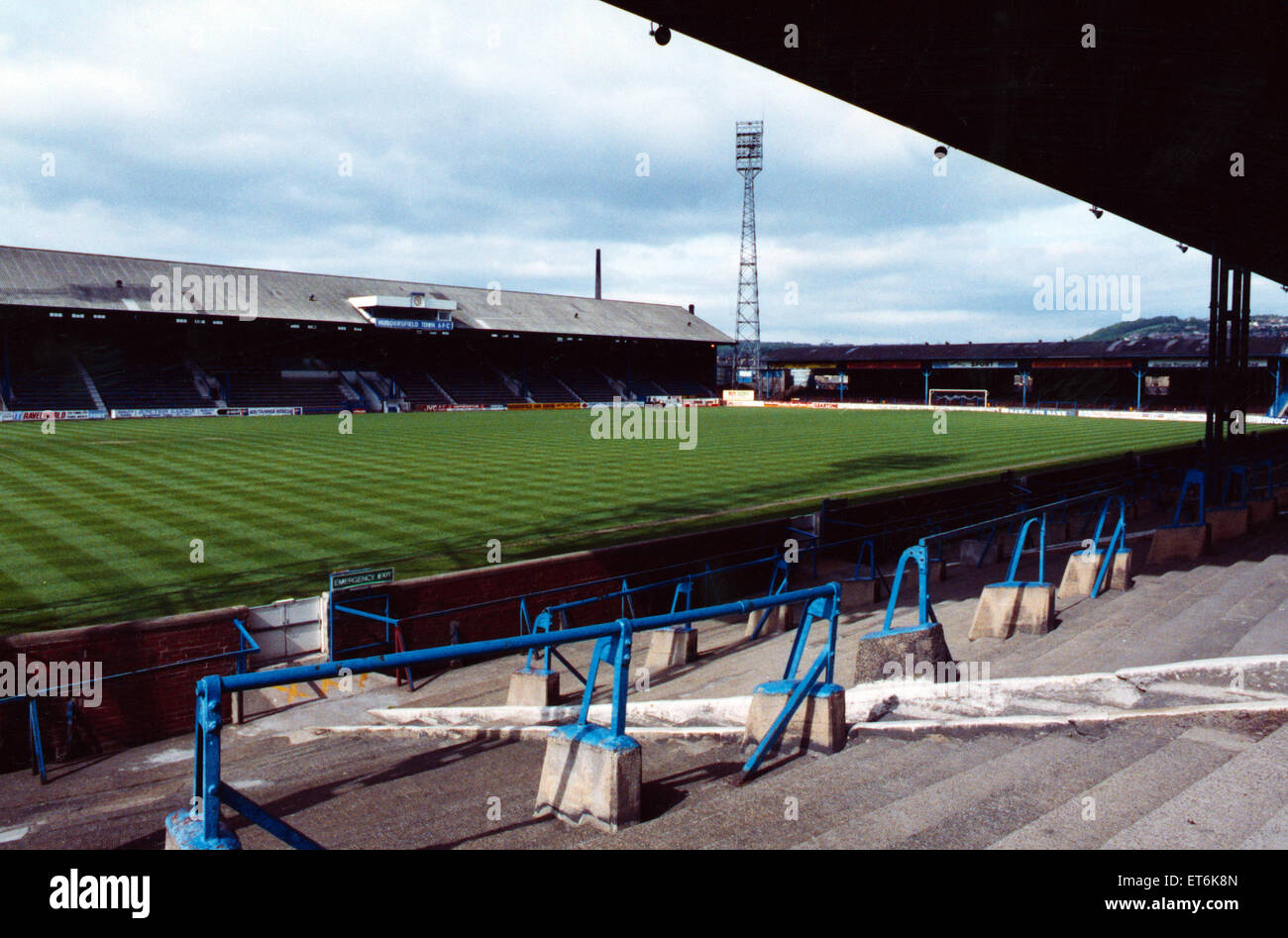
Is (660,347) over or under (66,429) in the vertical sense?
over

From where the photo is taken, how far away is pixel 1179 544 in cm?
1152

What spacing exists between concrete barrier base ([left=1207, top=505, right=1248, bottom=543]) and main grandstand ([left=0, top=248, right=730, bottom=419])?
162 feet

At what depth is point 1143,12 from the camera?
6.82 metres

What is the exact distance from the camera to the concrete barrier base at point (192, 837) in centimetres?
321

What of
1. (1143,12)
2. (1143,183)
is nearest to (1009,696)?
(1143,12)

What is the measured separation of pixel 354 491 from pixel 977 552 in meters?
14.4

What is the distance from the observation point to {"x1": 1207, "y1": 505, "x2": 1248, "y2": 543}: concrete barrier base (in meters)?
12.5

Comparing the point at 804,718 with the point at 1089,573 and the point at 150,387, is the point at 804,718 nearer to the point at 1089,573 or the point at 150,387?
the point at 1089,573

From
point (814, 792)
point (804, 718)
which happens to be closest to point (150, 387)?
point (804, 718)

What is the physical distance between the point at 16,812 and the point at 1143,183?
14.7m

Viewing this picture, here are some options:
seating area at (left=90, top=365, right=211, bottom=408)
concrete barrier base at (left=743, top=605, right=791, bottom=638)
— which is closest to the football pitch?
concrete barrier base at (left=743, top=605, right=791, bottom=638)

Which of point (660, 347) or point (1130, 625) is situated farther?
point (660, 347)

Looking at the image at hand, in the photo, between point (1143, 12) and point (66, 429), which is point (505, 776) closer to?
point (1143, 12)
